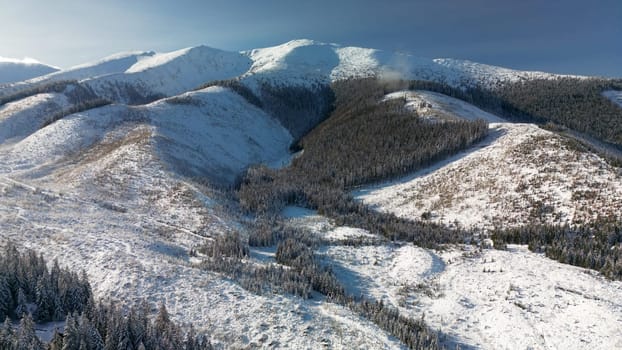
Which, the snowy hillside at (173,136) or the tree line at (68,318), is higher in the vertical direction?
the snowy hillside at (173,136)

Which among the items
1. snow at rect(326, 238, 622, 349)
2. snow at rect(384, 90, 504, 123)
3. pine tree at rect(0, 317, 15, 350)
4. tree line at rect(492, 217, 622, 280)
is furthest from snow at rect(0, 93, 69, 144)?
snow at rect(384, 90, 504, 123)

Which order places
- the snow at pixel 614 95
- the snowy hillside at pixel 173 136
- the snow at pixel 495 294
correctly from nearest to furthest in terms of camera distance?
the snow at pixel 495 294, the snowy hillside at pixel 173 136, the snow at pixel 614 95

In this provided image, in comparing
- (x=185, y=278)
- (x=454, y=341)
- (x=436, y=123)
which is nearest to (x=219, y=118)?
(x=436, y=123)

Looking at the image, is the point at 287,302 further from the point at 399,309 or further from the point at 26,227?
the point at 26,227

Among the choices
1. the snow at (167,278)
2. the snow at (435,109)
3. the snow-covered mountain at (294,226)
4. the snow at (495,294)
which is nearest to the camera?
the snow at (167,278)

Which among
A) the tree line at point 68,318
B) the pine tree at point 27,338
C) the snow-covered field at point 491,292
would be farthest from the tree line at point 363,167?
the pine tree at point 27,338

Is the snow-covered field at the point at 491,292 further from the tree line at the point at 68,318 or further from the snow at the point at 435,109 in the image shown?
the snow at the point at 435,109

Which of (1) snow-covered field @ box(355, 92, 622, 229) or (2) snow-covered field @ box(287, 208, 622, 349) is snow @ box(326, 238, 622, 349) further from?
(1) snow-covered field @ box(355, 92, 622, 229)
